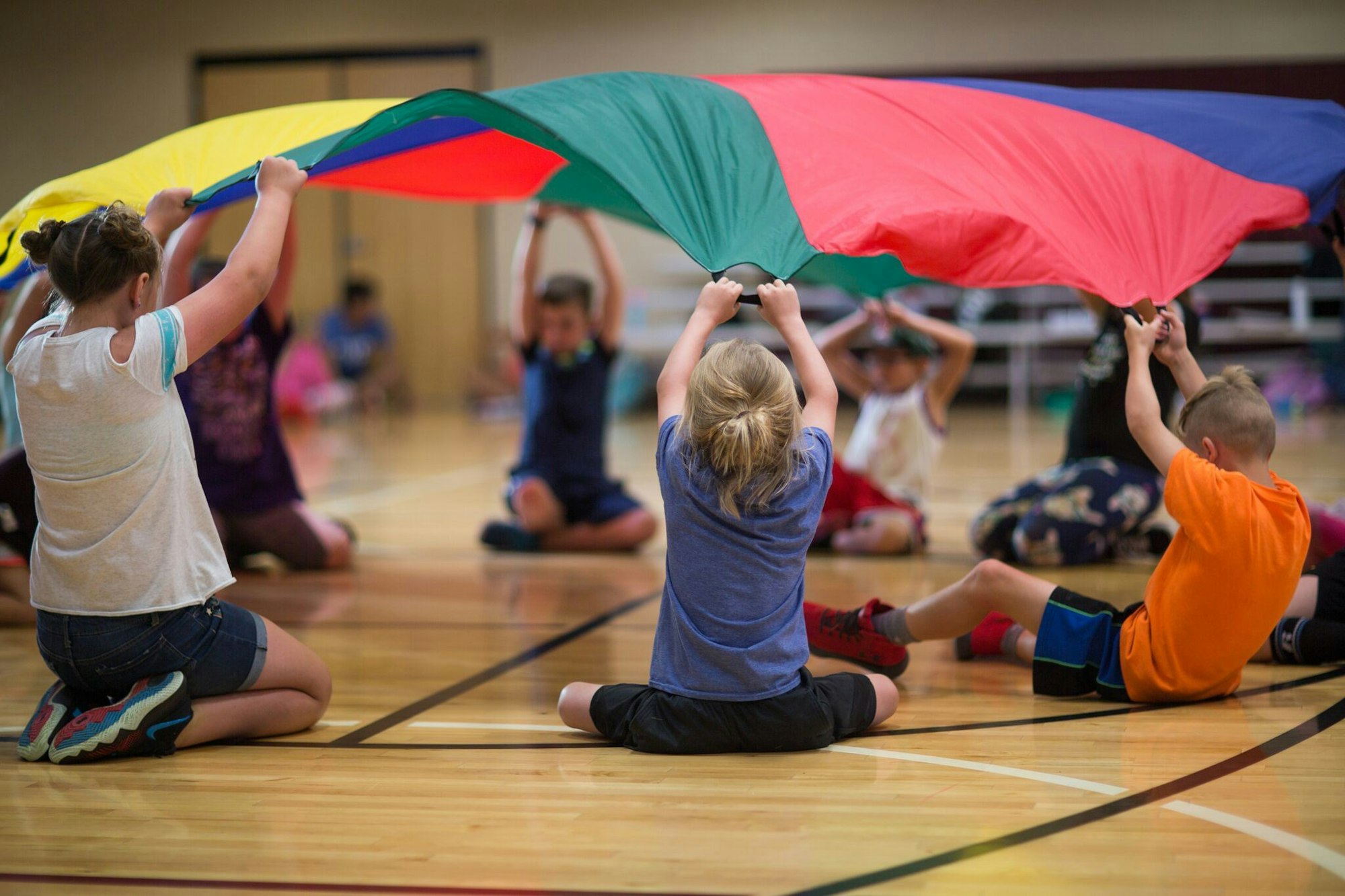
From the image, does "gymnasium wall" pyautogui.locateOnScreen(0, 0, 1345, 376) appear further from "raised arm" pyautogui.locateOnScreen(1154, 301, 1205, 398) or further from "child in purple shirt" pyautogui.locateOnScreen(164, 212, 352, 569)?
"raised arm" pyautogui.locateOnScreen(1154, 301, 1205, 398)

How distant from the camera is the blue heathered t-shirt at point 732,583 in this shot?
1.73 meters

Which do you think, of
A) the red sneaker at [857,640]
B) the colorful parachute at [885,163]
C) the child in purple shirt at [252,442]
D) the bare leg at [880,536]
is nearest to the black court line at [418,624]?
the child in purple shirt at [252,442]

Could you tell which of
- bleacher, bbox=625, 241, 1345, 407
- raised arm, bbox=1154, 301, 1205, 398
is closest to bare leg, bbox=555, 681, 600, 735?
raised arm, bbox=1154, 301, 1205, 398

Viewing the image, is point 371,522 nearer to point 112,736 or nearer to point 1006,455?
point 112,736

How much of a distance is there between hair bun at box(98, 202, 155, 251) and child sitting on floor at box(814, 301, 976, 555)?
2081 millimetres

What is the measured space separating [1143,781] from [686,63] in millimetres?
8323

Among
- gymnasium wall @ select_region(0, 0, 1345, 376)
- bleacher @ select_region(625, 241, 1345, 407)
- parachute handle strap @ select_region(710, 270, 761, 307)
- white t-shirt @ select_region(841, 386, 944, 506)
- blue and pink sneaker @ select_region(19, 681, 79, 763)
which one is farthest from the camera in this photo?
gymnasium wall @ select_region(0, 0, 1345, 376)

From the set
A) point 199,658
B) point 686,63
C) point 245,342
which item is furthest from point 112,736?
point 686,63

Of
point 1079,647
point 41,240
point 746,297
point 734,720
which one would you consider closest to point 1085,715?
point 1079,647

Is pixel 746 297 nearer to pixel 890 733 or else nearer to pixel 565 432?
pixel 890 733

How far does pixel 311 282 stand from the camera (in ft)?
32.9

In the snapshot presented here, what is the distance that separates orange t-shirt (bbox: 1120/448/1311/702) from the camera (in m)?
1.86

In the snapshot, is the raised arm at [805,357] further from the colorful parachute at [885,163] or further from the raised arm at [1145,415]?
the raised arm at [1145,415]

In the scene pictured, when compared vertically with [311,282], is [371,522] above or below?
below
